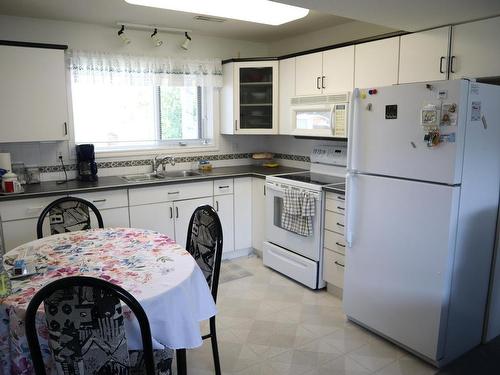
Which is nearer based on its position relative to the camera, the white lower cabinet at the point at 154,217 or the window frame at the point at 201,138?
the white lower cabinet at the point at 154,217

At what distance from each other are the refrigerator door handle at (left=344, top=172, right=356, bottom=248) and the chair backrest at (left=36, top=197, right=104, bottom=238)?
1.71m

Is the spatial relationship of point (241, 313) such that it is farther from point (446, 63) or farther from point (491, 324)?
point (446, 63)

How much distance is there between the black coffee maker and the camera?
3.66 meters

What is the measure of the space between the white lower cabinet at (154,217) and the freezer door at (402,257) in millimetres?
1737

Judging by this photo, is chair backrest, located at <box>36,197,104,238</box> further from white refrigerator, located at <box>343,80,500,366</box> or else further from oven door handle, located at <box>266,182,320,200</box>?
white refrigerator, located at <box>343,80,500,366</box>

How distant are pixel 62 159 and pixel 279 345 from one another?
258 cm

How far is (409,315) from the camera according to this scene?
8.06 feet

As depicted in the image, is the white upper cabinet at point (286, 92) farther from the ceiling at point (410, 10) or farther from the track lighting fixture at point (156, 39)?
the ceiling at point (410, 10)

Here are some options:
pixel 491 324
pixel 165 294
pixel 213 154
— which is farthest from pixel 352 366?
pixel 213 154

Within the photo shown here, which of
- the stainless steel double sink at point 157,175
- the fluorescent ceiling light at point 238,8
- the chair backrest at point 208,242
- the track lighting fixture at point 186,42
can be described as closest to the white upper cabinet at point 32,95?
the stainless steel double sink at point 157,175

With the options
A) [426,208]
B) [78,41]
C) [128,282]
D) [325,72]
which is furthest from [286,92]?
[128,282]

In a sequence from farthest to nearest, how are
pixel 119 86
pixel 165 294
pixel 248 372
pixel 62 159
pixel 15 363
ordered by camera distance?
pixel 119 86 → pixel 62 159 → pixel 248 372 → pixel 165 294 → pixel 15 363

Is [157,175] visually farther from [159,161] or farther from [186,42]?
[186,42]

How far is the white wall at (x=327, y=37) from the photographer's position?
3.60 m
